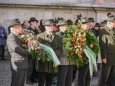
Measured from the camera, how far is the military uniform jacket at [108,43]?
894 cm

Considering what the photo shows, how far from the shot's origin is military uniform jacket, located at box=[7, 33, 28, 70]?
7977 millimetres

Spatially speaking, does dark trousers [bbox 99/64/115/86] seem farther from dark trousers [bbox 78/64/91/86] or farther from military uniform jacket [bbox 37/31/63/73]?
military uniform jacket [bbox 37/31/63/73]

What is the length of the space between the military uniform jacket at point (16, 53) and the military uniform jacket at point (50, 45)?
467 millimetres

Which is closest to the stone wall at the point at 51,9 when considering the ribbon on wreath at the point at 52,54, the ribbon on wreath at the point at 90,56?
the ribbon on wreath at the point at 90,56

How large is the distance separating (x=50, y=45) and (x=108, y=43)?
1493mm

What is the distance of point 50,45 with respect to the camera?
838 centimetres

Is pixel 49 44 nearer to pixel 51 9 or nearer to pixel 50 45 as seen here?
pixel 50 45

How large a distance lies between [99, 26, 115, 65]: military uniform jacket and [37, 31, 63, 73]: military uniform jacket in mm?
1113

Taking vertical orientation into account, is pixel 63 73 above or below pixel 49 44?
below

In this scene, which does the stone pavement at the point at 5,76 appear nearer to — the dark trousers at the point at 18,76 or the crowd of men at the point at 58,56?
the crowd of men at the point at 58,56

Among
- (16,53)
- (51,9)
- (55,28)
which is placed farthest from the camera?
(51,9)

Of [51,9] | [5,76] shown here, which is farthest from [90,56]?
[51,9]

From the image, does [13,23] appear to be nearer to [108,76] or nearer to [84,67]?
[84,67]

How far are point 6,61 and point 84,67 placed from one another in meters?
6.88
